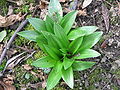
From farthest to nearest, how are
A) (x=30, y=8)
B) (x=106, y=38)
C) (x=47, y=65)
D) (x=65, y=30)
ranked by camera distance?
(x=30, y=8), (x=106, y=38), (x=65, y=30), (x=47, y=65)

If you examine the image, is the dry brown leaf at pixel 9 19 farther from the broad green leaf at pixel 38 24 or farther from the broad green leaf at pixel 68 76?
the broad green leaf at pixel 68 76

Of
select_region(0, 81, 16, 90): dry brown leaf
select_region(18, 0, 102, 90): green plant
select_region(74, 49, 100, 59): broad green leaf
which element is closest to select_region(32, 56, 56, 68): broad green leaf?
select_region(18, 0, 102, 90): green plant

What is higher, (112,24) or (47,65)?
(112,24)

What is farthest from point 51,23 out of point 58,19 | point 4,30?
point 4,30

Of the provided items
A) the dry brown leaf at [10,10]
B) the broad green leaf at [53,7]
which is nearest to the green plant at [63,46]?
the broad green leaf at [53,7]

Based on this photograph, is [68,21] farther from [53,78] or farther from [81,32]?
[53,78]

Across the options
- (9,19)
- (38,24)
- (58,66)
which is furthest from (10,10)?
(58,66)

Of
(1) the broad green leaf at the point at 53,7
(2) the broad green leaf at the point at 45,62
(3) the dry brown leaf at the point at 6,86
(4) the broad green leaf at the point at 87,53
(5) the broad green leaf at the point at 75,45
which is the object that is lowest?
(3) the dry brown leaf at the point at 6,86

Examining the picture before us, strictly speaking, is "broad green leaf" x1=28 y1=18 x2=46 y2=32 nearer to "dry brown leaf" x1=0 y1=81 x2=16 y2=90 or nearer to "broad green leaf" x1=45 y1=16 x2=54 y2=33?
"broad green leaf" x1=45 y1=16 x2=54 y2=33

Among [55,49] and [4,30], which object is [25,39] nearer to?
[4,30]
